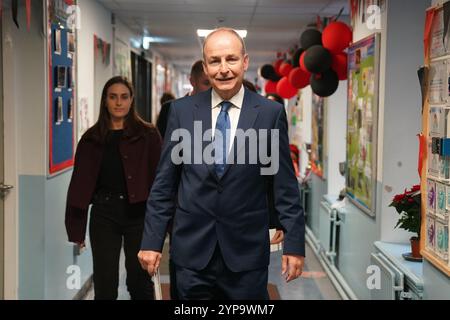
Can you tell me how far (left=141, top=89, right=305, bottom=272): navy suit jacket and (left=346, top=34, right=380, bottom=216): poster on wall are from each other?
180 centimetres

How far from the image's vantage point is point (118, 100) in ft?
11.0

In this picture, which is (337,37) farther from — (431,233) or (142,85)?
(142,85)

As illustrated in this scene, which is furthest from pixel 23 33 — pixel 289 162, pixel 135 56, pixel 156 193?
pixel 135 56

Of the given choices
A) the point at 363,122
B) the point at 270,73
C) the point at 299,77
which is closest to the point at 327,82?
the point at 363,122

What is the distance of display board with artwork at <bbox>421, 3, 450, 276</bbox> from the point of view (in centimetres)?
254

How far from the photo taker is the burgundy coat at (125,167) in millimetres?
3230

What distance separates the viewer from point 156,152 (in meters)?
3.39

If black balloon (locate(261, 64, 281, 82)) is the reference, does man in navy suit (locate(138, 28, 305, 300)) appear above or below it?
below

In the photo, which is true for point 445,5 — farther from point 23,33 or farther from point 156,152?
point 23,33

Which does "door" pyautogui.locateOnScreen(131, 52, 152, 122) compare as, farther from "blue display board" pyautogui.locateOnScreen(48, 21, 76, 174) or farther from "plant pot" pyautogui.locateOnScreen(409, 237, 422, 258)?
"plant pot" pyautogui.locateOnScreen(409, 237, 422, 258)

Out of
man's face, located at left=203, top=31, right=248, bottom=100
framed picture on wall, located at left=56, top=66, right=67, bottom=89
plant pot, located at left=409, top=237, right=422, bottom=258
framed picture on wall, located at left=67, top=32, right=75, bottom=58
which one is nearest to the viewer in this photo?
man's face, located at left=203, top=31, right=248, bottom=100

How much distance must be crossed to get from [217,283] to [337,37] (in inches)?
114

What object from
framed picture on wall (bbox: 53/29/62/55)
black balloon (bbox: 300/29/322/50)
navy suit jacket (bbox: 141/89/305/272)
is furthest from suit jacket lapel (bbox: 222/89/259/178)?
black balloon (bbox: 300/29/322/50)
